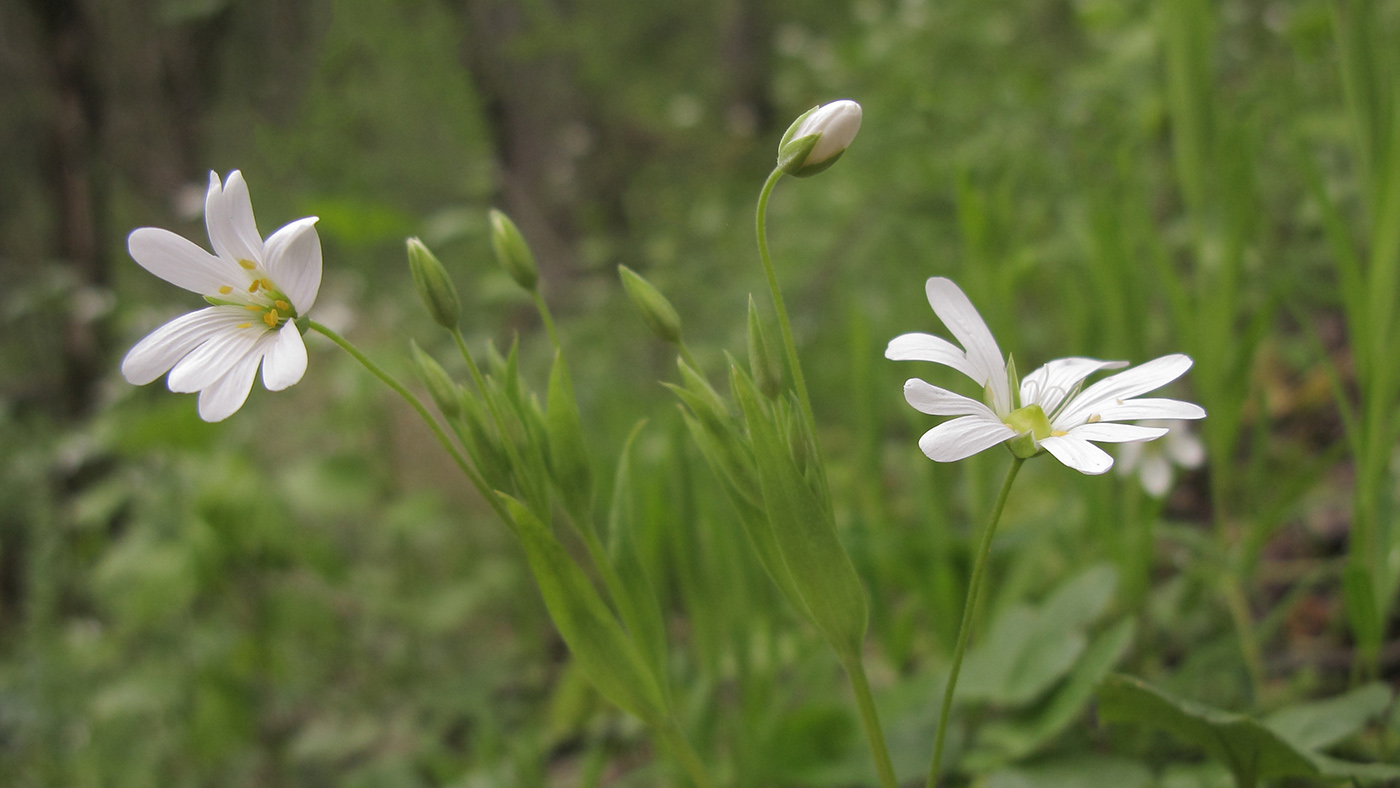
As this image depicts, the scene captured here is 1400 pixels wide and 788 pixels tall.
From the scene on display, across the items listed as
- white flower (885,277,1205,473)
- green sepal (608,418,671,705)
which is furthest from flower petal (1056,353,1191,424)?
green sepal (608,418,671,705)

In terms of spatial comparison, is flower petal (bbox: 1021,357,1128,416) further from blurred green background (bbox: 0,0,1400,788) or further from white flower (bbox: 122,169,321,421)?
white flower (bbox: 122,169,321,421)

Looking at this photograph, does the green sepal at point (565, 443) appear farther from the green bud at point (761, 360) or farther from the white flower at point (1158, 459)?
the white flower at point (1158, 459)

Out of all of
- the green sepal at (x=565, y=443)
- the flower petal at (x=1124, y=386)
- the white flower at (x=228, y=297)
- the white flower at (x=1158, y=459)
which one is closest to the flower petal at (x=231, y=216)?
the white flower at (x=228, y=297)

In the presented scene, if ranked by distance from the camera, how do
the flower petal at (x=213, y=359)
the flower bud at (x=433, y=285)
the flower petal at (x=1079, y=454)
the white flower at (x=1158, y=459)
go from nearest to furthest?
1. the flower petal at (x=1079, y=454)
2. the flower petal at (x=213, y=359)
3. the flower bud at (x=433, y=285)
4. the white flower at (x=1158, y=459)

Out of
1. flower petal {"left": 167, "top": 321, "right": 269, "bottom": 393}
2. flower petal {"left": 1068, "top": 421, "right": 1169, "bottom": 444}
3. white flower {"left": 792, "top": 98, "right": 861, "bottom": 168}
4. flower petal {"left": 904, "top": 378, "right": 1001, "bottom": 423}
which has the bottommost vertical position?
flower petal {"left": 1068, "top": 421, "right": 1169, "bottom": 444}

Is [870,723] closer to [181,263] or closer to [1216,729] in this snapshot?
[1216,729]

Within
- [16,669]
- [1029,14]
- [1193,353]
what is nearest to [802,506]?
[1193,353]
